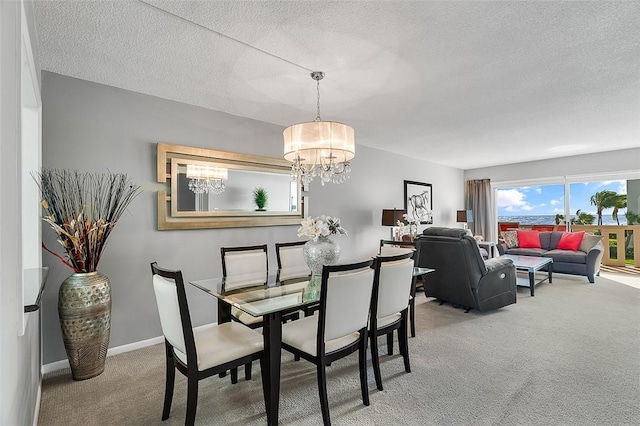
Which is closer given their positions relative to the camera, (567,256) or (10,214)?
(10,214)

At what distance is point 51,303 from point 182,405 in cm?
148

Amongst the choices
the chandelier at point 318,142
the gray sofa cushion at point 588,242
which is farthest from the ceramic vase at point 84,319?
the gray sofa cushion at point 588,242

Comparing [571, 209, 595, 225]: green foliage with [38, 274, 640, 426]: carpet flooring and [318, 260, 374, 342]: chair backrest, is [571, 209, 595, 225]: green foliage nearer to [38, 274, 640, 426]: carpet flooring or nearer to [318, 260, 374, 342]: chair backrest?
[38, 274, 640, 426]: carpet flooring

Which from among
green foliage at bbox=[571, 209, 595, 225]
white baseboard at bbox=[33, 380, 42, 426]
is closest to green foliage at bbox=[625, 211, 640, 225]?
green foliage at bbox=[571, 209, 595, 225]

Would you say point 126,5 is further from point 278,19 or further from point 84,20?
point 278,19

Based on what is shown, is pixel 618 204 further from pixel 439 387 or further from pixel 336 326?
pixel 336 326

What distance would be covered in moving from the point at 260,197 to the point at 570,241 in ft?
19.3

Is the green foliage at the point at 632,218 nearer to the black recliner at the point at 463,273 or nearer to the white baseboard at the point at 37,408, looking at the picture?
the black recliner at the point at 463,273

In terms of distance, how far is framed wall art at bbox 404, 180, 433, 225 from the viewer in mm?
6352

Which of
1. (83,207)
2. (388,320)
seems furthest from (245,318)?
(83,207)

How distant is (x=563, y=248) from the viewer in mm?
5988

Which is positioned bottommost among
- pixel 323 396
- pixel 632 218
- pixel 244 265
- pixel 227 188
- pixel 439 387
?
pixel 439 387

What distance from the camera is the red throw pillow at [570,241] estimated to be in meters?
5.84

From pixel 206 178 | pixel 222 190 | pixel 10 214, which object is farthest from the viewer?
pixel 222 190
